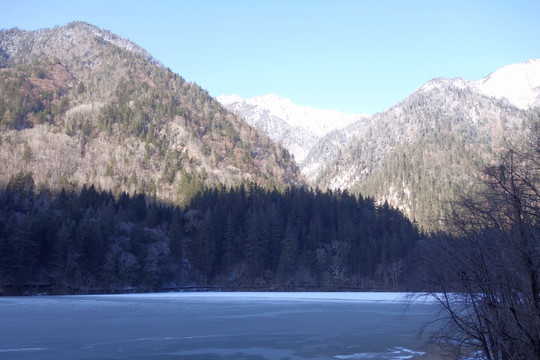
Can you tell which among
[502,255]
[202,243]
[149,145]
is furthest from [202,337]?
[149,145]

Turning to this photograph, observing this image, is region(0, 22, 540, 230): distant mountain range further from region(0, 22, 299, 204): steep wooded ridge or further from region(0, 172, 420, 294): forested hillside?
region(0, 172, 420, 294): forested hillside

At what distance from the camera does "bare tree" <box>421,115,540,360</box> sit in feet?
25.8

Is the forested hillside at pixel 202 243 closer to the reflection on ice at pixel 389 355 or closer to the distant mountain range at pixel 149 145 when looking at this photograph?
the distant mountain range at pixel 149 145

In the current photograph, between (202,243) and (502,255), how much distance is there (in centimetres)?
7368

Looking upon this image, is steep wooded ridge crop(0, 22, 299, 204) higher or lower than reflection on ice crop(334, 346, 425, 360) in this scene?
higher

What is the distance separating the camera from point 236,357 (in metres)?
14.2

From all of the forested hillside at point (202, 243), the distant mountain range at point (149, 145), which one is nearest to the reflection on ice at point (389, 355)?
the forested hillside at point (202, 243)

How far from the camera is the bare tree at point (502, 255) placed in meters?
7.88

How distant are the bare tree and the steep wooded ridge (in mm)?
92385

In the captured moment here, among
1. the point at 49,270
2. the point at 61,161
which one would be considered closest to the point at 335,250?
the point at 49,270

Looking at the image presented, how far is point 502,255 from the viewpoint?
8852mm

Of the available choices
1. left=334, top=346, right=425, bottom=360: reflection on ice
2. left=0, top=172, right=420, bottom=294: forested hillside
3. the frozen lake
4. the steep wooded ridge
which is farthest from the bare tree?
the steep wooded ridge

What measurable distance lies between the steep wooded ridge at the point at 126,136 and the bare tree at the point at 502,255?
92.4 meters

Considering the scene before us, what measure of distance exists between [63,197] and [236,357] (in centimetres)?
7942
